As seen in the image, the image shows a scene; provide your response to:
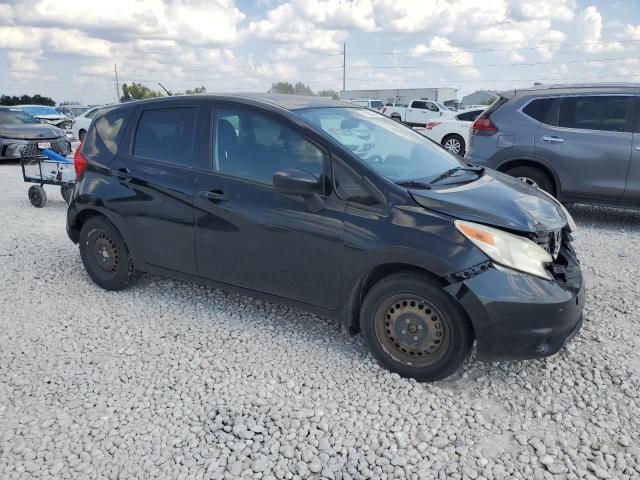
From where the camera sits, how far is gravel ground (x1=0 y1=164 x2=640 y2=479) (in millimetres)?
2490

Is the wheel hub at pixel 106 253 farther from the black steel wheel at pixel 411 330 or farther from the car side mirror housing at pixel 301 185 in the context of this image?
the black steel wheel at pixel 411 330

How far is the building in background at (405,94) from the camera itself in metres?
52.9

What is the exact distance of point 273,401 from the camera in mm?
2963

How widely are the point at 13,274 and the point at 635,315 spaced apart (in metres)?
5.63

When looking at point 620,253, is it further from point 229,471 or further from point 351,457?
point 229,471

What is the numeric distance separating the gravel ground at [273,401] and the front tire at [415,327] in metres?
0.13

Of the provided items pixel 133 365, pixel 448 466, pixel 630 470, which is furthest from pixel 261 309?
pixel 630 470

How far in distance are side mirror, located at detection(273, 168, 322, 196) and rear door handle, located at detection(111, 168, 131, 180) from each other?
1.58 m

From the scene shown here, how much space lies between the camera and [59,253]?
5719mm

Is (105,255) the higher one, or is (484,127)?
(484,127)

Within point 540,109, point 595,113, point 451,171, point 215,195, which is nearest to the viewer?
point 215,195

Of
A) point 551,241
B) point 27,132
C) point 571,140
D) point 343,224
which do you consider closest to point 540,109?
point 571,140

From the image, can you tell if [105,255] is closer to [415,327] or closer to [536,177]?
[415,327]

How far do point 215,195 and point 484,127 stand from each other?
483 cm
